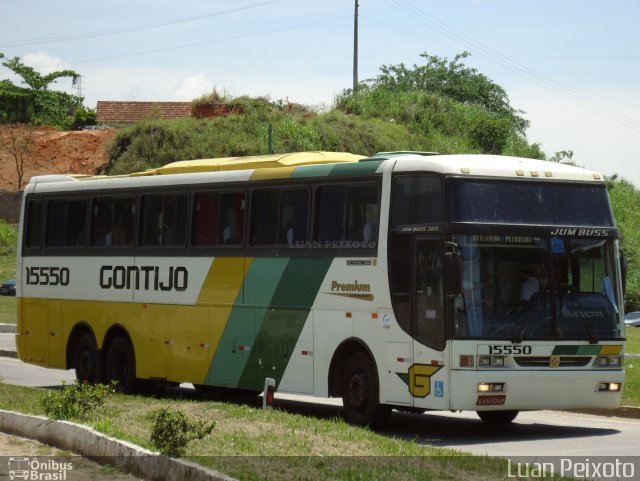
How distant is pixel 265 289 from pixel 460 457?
6497 mm

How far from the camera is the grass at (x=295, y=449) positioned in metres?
10.4

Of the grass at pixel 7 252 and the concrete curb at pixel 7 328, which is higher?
the grass at pixel 7 252

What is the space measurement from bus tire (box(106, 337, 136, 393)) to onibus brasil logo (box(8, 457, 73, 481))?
26.6ft

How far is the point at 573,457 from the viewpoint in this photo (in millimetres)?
13055

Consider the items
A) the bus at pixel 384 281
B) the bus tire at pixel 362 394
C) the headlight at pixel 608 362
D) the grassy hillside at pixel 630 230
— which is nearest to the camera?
the bus at pixel 384 281

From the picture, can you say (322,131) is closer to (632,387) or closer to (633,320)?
(633,320)

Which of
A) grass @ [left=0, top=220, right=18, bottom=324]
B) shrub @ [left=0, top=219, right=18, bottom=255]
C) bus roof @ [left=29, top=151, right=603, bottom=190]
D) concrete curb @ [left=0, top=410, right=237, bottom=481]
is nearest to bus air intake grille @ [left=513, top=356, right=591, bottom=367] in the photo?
bus roof @ [left=29, top=151, right=603, bottom=190]

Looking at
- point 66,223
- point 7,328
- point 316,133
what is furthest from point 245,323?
point 316,133

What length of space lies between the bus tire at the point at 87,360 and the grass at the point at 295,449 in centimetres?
555

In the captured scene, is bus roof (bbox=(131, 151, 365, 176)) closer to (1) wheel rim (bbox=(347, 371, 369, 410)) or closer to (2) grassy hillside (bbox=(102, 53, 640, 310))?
(1) wheel rim (bbox=(347, 371, 369, 410))

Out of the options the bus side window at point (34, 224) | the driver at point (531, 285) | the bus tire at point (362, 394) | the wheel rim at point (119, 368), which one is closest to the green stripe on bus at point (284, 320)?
the bus tire at point (362, 394)

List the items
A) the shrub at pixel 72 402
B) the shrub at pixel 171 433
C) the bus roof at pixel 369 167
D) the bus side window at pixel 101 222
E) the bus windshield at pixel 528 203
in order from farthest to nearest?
the bus side window at pixel 101 222 < the bus roof at pixel 369 167 < the bus windshield at pixel 528 203 < the shrub at pixel 72 402 < the shrub at pixel 171 433

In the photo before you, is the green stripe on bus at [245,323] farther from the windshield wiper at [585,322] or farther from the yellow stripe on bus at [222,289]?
the windshield wiper at [585,322]

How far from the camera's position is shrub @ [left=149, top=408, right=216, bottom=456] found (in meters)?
11.1
